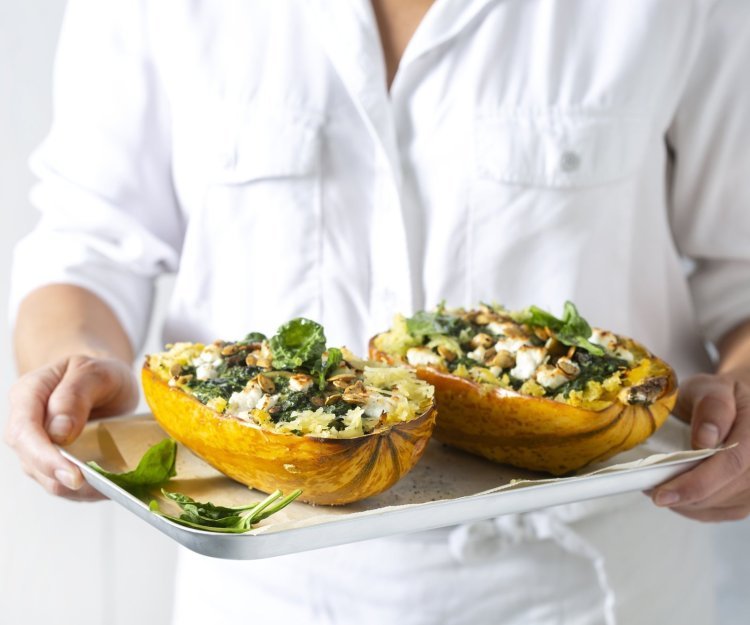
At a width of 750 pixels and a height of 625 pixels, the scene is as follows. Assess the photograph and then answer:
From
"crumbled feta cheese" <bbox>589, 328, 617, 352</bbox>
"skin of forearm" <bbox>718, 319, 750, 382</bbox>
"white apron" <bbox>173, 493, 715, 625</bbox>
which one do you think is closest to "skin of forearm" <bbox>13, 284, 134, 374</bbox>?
"white apron" <bbox>173, 493, 715, 625</bbox>

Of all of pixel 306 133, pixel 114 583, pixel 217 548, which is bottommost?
A: pixel 114 583

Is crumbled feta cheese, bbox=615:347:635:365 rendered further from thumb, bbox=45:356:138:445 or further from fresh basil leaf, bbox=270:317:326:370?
thumb, bbox=45:356:138:445

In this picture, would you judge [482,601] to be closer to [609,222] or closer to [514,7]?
[609,222]

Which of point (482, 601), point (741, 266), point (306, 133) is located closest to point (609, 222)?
point (741, 266)

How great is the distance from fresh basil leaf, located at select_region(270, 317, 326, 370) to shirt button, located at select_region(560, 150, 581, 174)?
533 mm

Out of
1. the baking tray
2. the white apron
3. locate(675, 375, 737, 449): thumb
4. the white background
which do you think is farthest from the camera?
the white background

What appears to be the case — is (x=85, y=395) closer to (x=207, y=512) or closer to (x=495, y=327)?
(x=207, y=512)

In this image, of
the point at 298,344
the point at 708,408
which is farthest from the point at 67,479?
the point at 708,408

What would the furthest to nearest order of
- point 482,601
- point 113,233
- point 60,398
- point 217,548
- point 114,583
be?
point 114,583, point 113,233, point 482,601, point 60,398, point 217,548

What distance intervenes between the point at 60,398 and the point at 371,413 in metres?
0.40

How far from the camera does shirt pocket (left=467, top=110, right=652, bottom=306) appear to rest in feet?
4.61

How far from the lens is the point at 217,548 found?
0.83m

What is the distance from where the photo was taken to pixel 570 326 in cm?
116

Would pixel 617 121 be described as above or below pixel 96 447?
above
